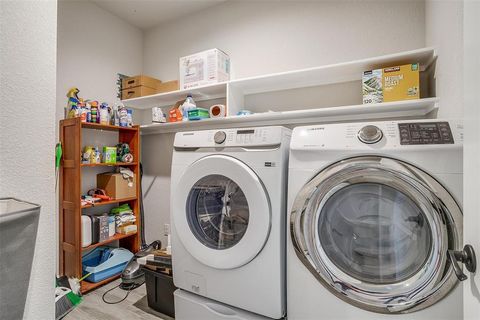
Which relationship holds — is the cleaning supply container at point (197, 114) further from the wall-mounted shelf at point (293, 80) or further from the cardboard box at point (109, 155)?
the cardboard box at point (109, 155)

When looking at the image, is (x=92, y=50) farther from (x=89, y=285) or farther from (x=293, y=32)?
(x=89, y=285)

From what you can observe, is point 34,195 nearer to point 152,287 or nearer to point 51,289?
point 51,289

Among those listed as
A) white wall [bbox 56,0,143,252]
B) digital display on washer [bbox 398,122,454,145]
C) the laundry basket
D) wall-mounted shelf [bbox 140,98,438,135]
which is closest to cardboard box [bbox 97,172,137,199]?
white wall [bbox 56,0,143,252]

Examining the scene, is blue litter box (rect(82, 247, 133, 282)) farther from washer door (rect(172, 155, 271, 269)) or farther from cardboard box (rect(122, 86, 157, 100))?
cardboard box (rect(122, 86, 157, 100))

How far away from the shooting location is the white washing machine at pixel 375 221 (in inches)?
33.8

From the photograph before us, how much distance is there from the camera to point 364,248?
3.37 feet

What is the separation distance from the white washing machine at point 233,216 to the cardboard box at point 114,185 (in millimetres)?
1056

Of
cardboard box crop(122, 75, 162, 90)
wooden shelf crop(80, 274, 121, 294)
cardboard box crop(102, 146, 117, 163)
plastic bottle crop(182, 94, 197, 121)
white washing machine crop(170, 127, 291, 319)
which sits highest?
cardboard box crop(122, 75, 162, 90)

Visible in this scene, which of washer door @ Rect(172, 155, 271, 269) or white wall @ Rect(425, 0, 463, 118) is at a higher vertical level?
white wall @ Rect(425, 0, 463, 118)

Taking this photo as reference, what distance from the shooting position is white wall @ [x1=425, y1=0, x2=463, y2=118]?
1018mm

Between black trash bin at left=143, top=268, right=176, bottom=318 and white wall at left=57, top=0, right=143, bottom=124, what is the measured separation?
1.58 meters

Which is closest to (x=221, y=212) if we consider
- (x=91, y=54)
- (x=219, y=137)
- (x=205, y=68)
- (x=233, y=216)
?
(x=233, y=216)

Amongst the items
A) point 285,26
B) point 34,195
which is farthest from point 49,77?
point 285,26

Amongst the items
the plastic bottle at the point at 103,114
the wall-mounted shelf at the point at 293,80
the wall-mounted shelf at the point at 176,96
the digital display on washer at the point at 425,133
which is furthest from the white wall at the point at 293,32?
the digital display on washer at the point at 425,133
